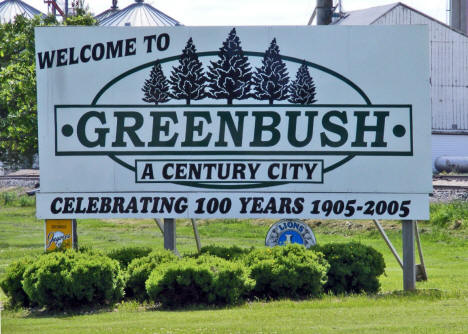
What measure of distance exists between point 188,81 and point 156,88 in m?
0.55

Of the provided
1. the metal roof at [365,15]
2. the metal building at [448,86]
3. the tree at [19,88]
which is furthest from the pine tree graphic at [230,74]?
the metal building at [448,86]

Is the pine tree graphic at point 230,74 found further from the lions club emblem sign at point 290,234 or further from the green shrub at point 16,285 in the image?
the green shrub at point 16,285

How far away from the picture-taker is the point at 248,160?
13.7m

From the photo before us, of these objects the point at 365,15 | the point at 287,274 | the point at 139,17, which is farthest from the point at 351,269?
the point at 139,17

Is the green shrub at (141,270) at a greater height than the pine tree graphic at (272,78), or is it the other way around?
the pine tree graphic at (272,78)

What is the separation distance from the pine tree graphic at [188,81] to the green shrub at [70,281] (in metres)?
3.25

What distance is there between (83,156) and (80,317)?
11.3ft

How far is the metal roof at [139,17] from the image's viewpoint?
2943 inches

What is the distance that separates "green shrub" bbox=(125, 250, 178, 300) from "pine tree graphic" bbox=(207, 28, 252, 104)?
287cm

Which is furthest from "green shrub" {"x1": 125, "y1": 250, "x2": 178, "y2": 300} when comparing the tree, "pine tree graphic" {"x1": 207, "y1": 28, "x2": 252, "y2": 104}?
the tree

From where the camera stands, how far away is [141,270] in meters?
12.7

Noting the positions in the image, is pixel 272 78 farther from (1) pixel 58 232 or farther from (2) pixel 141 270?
(1) pixel 58 232

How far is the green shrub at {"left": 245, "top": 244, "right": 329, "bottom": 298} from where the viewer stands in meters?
12.4

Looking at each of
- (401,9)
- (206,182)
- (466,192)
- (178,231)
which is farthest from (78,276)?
(401,9)
